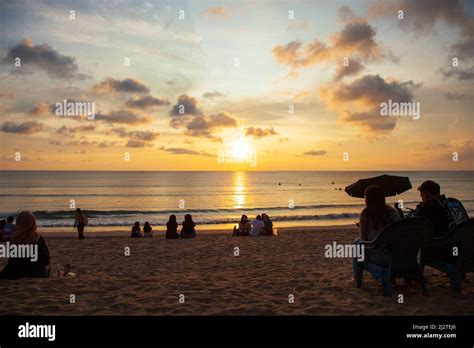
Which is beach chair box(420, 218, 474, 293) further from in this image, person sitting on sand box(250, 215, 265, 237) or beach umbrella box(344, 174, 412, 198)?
person sitting on sand box(250, 215, 265, 237)

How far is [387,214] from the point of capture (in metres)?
6.30

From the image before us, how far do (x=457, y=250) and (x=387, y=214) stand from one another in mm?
1173

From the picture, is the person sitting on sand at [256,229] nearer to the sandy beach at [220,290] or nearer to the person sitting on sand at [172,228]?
the person sitting on sand at [172,228]

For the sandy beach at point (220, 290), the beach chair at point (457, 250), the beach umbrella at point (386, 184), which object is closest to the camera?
the sandy beach at point (220, 290)

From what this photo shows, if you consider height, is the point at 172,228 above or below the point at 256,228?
above

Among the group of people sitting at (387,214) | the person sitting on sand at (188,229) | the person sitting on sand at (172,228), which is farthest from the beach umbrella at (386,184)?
the person sitting on sand at (172,228)

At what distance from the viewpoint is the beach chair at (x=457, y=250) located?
6.11 meters

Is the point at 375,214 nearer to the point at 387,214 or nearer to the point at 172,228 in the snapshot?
the point at 387,214

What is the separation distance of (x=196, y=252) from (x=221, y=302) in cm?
649

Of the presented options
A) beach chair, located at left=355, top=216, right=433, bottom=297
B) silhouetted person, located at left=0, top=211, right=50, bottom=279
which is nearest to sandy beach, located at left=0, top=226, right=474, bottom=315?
silhouetted person, located at left=0, top=211, right=50, bottom=279

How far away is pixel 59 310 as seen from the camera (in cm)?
543

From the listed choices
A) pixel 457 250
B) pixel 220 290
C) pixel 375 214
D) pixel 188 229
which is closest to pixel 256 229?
pixel 188 229
